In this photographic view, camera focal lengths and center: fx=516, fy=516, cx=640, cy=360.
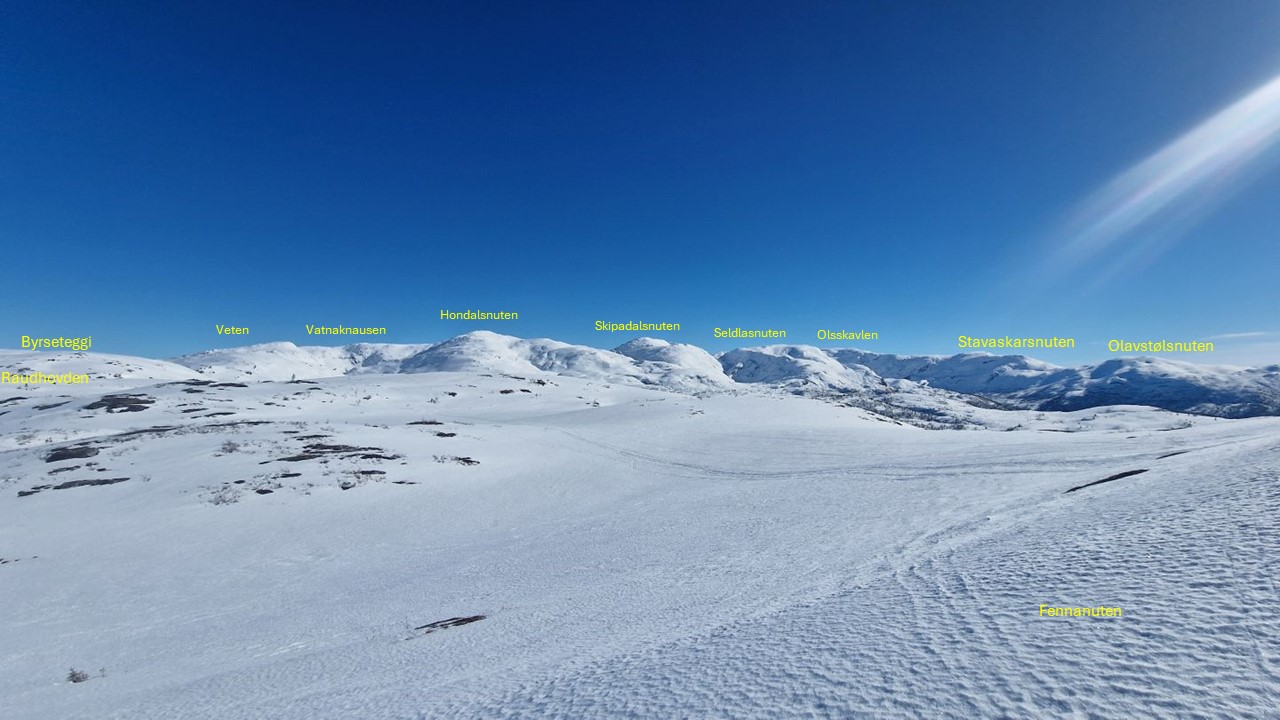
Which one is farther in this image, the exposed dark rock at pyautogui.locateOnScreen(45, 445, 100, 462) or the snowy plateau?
the exposed dark rock at pyautogui.locateOnScreen(45, 445, 100, 462)

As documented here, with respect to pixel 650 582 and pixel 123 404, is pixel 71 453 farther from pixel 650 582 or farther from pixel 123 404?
pixel 650 582

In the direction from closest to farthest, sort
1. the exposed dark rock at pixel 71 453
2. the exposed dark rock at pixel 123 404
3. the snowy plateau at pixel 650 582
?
the snowy plateau at pixel 650 582
the exposed dark rock at pixel 71 453
the exposed dark rock at pixel 123 404

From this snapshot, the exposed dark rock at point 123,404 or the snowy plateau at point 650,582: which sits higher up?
the exposed dark rock at point 123,404

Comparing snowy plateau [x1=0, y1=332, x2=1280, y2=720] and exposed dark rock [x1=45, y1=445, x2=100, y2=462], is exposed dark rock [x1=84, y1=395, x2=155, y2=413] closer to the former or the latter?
snowy plateau [x1=0, y1=332, x2=1280, y2=720]

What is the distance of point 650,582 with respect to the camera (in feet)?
28.6

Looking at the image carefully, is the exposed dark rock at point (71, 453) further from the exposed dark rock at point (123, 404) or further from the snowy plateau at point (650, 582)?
the exposed dark rock at point (123, 404)

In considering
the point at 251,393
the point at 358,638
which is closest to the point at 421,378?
the point at 251,393

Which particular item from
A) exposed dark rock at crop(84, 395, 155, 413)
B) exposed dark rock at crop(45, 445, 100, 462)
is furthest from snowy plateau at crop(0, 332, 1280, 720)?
exposed dark rock at crop(84, 395, 155, 413)

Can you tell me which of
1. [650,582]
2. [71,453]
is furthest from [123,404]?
[650,582]

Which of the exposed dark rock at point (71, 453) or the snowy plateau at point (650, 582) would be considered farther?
the exposed dark rock at point (71, 453)

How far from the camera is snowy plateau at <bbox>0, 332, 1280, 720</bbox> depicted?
3.49 m

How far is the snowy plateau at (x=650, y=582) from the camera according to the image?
11.5 feet

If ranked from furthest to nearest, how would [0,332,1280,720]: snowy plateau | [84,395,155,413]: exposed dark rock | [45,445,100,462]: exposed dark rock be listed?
[84,395,155,413]: exposed dark rock < [45,445,100,462]: exposed dark rock < [0,332,1280,720]: snowy plateau

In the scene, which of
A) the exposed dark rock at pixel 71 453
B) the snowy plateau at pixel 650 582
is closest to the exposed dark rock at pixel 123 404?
the snowy plateau at pixel 650 582
